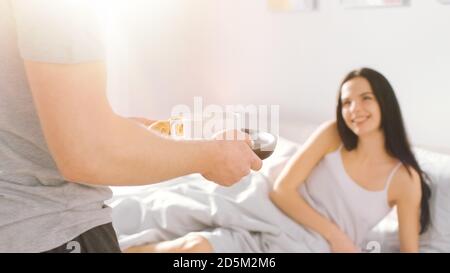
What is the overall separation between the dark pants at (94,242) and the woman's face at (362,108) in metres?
0.93

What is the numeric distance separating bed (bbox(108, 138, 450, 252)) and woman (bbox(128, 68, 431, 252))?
31 mm

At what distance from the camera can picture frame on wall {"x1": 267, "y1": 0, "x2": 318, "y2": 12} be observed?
66.5 inches

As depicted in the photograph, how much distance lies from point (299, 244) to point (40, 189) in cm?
89

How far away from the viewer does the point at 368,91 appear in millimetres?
1378

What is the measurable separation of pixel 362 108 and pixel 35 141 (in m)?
→ 1.03

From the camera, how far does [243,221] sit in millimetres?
1306

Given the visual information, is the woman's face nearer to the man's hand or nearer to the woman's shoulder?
the woman's shoulder

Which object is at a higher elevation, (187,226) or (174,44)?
(174,44)

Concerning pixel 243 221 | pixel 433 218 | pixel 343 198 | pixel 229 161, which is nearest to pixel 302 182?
pixel 343 198

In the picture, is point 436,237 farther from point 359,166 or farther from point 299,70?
point 299,70

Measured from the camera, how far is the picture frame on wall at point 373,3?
1.50 metres

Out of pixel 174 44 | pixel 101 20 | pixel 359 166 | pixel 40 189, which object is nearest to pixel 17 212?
pixel 40 189

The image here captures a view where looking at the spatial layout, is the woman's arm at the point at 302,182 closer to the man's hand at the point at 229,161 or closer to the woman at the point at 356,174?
the woman at the point at 356,174

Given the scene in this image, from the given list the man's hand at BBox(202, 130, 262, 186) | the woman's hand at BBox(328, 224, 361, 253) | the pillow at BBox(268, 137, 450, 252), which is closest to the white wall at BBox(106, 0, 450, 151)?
the pillow at BBox(268, 137, 450, 252)
